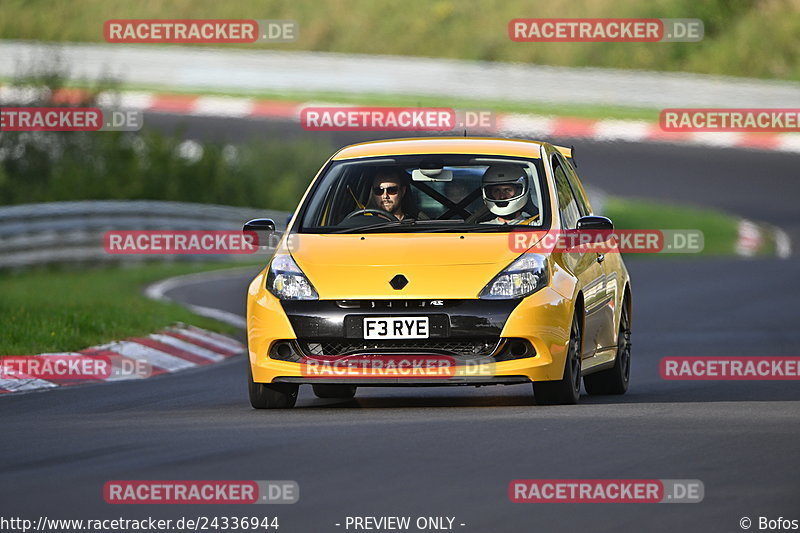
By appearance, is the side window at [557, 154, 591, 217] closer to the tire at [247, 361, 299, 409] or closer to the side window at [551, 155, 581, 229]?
the side window at [551, 155, 581, 229]

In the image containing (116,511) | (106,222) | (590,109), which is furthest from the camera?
(590,109)

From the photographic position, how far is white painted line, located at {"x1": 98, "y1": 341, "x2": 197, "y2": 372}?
49.1 feet

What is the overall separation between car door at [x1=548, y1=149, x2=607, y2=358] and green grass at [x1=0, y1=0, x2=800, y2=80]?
111 feet

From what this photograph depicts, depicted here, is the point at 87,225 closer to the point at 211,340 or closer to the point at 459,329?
the point at 211,340

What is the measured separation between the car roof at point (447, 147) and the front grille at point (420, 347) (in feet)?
5.49

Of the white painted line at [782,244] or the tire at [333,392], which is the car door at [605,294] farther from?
the white painted line at [782,244]

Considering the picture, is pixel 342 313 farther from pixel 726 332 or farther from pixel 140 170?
pixel 140 170

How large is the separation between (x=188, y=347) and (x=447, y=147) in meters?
4.61

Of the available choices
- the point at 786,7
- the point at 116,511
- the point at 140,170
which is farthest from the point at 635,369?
the point at 786,7

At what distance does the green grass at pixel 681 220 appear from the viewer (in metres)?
29.8

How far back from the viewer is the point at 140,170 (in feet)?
102

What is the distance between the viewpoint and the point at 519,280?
10.8m

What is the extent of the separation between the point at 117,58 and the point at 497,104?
31.3 feet

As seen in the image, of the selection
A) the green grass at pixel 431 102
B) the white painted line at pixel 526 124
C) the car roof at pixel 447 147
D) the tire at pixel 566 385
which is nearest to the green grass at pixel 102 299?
the car roof at pixel 447 147
